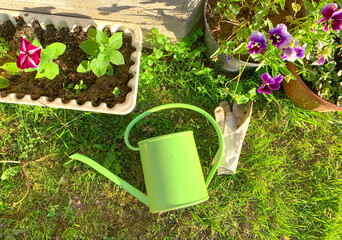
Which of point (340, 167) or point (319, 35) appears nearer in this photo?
point (319, 35)

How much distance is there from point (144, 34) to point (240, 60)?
0.56m

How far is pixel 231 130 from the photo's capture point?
5.36 ft

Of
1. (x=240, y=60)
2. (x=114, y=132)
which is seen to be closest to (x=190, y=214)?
(x=114, y=132)

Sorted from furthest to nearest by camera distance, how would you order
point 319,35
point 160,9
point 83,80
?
point 83,80 < point 160,9 < point 319,35

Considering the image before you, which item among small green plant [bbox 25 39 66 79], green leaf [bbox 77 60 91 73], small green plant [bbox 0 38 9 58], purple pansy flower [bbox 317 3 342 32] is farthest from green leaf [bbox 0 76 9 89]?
purple pansy flower [bbox 317 3 342 32]

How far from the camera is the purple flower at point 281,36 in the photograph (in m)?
1.06

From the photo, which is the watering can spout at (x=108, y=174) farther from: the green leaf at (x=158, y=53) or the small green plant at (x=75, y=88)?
the green leaf at (x=158, y=53)

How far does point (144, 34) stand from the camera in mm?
1551

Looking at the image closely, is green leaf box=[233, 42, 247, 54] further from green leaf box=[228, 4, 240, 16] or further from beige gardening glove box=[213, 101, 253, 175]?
beige gardening glove box=[213, 101, 253, 175]

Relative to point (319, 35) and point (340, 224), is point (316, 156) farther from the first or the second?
point (319, 35)

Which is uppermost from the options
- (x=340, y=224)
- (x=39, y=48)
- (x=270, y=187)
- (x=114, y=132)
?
(x=39, y=48)

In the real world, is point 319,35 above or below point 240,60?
above

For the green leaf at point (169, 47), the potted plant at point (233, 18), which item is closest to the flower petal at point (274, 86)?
the potted plant at point (233, 18)

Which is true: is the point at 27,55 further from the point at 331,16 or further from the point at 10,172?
the point at 331,16
